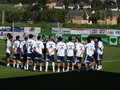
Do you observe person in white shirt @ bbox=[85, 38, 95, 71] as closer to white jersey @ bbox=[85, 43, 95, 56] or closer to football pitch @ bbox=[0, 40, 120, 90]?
white jersey @ bbox=[85, 43, 95, 56]

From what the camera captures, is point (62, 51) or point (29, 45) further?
point (29, 45)

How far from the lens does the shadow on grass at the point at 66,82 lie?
14734 mm

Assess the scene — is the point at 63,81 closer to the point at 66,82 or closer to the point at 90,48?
the point at 66,82

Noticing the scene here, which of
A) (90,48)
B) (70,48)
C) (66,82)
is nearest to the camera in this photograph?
(66,82)

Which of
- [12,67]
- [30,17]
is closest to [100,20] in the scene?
[30,17]

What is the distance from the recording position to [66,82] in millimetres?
16047

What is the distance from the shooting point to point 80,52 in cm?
2078

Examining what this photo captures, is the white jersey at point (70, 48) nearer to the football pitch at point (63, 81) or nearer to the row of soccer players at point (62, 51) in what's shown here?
the row of soccer players at point (62, 51)

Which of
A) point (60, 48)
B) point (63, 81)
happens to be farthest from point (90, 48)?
point (63, 81)

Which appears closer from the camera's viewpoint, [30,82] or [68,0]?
[30,82]

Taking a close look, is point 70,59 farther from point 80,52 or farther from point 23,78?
point 23,78

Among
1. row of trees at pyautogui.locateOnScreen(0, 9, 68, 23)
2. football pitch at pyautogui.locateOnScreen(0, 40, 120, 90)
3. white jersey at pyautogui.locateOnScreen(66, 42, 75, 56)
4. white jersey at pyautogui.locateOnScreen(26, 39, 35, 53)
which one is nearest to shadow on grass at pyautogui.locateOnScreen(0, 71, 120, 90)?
football pitch at pyautogui.locateOnScreen(0, 40, 120, 90)

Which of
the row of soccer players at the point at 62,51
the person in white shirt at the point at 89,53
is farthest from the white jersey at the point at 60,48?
the person in white shirt at the point at 89,53

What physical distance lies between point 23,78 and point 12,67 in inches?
211
